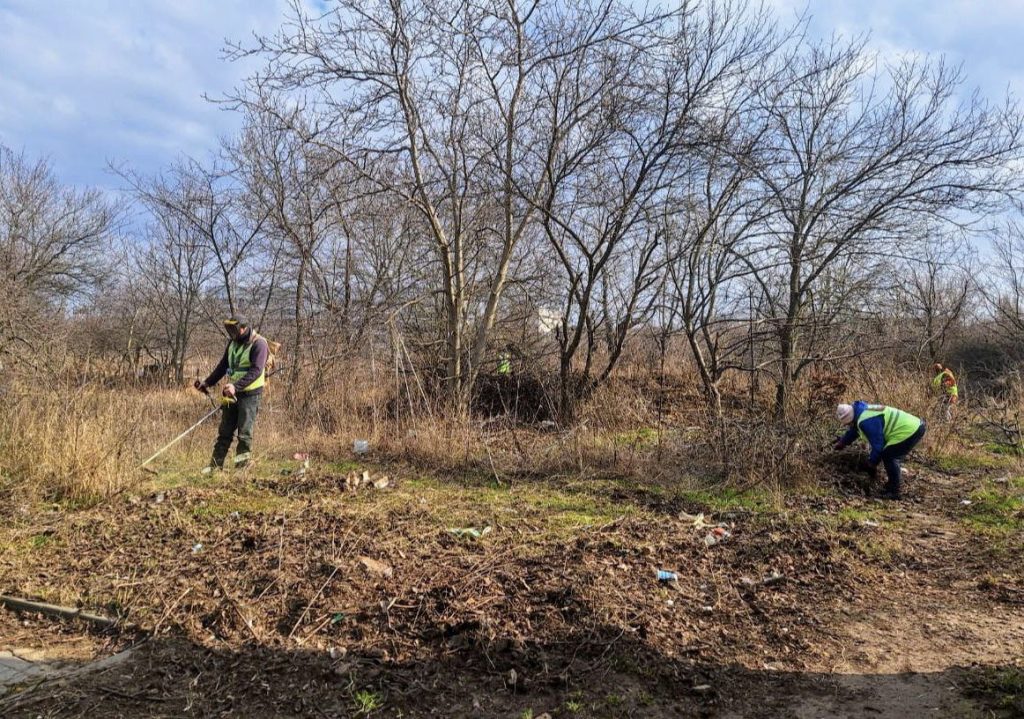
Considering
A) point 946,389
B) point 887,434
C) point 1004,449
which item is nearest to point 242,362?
point 887,434

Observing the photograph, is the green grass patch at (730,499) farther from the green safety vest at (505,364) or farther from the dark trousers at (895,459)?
the green safety vest at (505,364)

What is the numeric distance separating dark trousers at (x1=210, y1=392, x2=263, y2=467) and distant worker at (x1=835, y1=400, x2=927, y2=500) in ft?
21.8

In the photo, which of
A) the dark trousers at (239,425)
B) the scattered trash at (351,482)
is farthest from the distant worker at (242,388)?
the scattered trash at (351,482)

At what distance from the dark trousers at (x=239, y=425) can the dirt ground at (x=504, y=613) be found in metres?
1.47

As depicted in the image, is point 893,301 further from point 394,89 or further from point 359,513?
point 359,513

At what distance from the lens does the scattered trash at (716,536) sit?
4551mm

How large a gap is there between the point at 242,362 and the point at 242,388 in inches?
12.8

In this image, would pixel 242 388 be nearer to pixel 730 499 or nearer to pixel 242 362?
pixel 242 362

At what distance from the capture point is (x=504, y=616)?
3268mm

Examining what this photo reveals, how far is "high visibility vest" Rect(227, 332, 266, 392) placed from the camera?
684cm

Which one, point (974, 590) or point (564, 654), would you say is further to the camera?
point (974, 590)

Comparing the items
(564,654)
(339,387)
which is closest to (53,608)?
(564,654)

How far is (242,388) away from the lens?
6.75m

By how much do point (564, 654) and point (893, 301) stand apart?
11.1 metres
